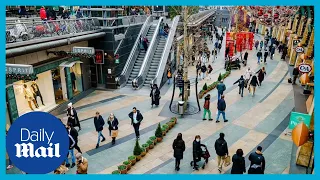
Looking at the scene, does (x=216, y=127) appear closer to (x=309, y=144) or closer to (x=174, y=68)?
(x=309, y=144)

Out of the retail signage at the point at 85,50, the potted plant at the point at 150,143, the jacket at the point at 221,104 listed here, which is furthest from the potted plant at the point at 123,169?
the retail signage at the point at 85,50

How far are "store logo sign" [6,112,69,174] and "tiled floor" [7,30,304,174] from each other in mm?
5462

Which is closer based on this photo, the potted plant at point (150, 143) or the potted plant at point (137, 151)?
the potted plant at point (137, 151)

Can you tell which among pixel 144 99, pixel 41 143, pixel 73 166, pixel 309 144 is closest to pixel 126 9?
pixel 144 99

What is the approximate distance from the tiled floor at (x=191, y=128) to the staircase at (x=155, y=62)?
179 centimetres

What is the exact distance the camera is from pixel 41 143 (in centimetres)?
482

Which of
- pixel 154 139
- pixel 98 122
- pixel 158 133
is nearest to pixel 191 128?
pixel 158 133

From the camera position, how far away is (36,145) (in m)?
4.85

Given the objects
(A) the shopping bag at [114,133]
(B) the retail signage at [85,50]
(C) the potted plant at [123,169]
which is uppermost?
(B) the retail signage at [85,50]

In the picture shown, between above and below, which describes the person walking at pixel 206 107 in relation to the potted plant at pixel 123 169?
above

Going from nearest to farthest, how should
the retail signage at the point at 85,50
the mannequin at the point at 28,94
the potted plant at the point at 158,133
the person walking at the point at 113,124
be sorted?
the person walking at the point at 113,124 < the potted plant at the point at 158,133 < the mannequin at the point at 28,94 < the retail signage at the point at 85,50

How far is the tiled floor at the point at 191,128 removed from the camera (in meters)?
10.5

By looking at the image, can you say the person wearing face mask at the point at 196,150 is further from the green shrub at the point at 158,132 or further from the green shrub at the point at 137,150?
the green shrub at the point at 158,132

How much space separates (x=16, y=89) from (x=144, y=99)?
284 inches
